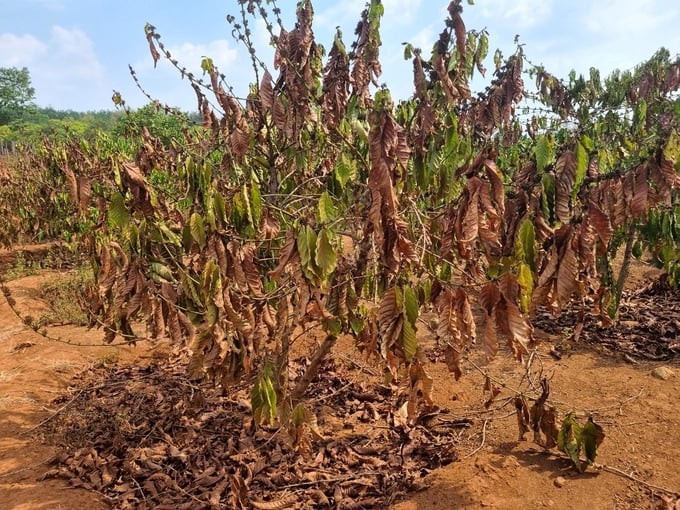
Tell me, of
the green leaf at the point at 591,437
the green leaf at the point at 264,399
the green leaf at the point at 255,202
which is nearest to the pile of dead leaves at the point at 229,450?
the green leaf at the point at 264,399

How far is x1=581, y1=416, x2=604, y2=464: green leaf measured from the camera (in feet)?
8.61

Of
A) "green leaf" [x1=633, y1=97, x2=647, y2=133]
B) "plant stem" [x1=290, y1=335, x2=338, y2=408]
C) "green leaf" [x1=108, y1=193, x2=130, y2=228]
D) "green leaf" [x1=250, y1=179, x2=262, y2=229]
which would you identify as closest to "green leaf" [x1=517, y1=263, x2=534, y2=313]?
"green leaf" [x1=250, y1=179, x2=262, y2=229]

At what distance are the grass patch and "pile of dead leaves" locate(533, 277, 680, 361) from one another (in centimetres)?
526

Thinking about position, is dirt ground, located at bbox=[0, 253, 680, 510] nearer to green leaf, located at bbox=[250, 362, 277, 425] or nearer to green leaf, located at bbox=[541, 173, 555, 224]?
green leaf, located at bbox=[250, 362, 277, 425]

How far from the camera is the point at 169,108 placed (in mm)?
3951

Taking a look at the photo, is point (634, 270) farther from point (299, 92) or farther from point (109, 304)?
point (109, 304)

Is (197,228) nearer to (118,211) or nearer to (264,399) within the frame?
(118,211)

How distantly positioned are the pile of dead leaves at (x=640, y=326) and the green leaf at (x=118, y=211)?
3745mm

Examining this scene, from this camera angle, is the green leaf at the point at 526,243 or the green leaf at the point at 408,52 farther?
the green leaf at the point at 408,52

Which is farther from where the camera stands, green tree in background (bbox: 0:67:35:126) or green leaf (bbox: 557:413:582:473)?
green tree in background (bbox: 0:67:35:126)

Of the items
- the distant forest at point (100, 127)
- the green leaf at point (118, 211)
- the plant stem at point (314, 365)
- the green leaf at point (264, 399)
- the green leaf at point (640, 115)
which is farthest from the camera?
the distant forest at point (100, 127)

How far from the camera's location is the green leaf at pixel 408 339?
1.73 meters

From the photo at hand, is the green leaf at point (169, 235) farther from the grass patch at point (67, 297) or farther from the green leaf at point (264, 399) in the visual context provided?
the grass patch at point (67, 297)

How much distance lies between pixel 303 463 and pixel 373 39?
8.75 feet
